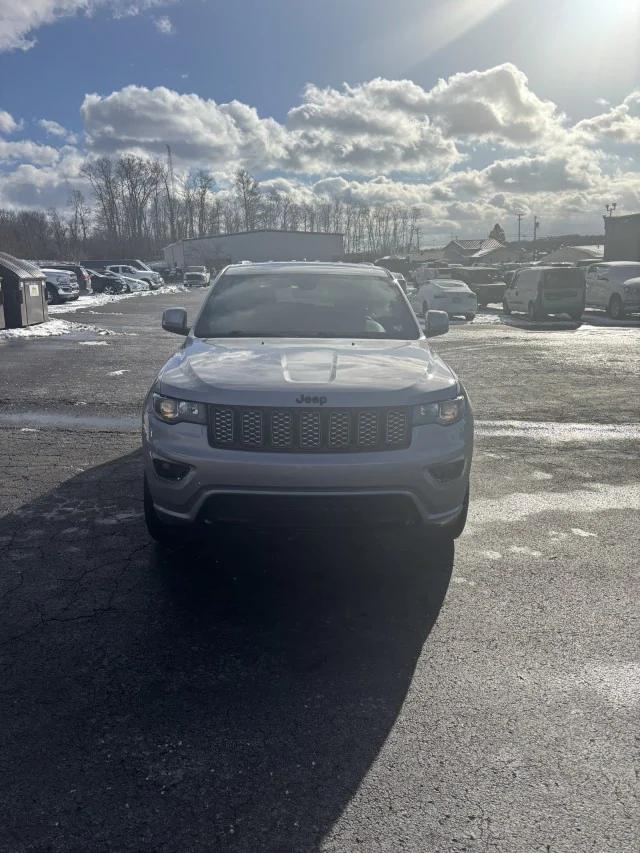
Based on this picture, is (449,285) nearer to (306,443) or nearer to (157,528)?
(157,528)

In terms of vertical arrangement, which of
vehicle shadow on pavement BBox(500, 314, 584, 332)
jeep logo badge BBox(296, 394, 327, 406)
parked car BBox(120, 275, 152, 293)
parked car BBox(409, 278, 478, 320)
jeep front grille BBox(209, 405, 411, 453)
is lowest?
parked car BBox(120, 275, 152, 293)

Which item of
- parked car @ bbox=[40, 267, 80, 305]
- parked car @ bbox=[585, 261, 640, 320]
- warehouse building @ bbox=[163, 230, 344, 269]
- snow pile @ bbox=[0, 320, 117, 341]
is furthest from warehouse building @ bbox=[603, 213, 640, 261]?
warehouse building @ bbox=[163, 230, 344, 269]

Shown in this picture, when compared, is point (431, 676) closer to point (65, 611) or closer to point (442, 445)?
point (442, 445)

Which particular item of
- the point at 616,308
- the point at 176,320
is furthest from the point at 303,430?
the point at 616,308

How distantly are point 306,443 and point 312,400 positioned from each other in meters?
0.22

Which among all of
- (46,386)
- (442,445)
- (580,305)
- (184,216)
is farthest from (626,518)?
(184,216)

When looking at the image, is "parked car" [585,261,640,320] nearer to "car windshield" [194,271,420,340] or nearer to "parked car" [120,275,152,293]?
"car windshield" [194,271,420,340]

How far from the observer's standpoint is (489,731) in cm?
266

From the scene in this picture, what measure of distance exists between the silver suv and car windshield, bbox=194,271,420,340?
0.84m

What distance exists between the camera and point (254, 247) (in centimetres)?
8856

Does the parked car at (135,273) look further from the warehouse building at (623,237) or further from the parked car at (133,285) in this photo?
the warehouse building at (623,237)

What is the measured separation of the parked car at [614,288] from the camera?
22484 mm

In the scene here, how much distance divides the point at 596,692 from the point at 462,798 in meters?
0.91

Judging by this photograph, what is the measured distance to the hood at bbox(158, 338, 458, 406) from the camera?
3.70m
